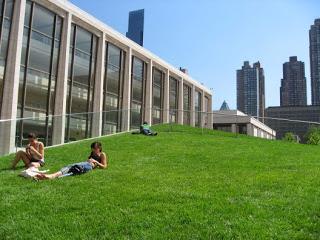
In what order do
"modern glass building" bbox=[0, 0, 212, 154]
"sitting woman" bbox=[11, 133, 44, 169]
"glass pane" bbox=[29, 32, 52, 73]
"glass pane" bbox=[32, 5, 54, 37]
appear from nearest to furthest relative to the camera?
"sitting woman" bbox=[11, 133, 44, 169], "modern glass building" bbox=[0, 0, 212, 154], "glass pane" bbox=[29, 32, 52, 73], "glass pane" bbox=[32, 5, 54, 37]

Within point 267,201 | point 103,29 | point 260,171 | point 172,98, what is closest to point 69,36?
point 103,29

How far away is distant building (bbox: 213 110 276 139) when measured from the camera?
33.2 meters

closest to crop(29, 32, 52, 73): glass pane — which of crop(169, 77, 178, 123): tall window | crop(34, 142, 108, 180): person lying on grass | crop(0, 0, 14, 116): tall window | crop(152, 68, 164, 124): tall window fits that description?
crop(0, 0, 14, 116): tall window

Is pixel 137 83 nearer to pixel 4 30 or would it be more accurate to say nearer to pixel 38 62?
pixel 38 62

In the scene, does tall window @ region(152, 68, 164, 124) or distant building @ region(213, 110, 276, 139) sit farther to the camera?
tall window @ region(152, 68, 164, 124)

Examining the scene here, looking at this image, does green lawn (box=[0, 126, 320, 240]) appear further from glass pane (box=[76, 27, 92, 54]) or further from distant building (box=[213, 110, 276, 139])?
glass pane (box=[76, 27, 92, 54])

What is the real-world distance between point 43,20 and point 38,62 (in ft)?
11.0

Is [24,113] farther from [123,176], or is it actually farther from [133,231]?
[133,231]

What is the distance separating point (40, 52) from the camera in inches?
1253

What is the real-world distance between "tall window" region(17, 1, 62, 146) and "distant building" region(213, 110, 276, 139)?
1200 cm

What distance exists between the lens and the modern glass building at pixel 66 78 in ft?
85.6

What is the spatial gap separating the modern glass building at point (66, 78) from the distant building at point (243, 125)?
1887 millimetres

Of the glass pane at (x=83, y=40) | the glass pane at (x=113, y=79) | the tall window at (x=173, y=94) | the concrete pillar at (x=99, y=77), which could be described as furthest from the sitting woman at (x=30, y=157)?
the tall window at (x=173, y=94)

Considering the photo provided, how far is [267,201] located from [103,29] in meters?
34.1
